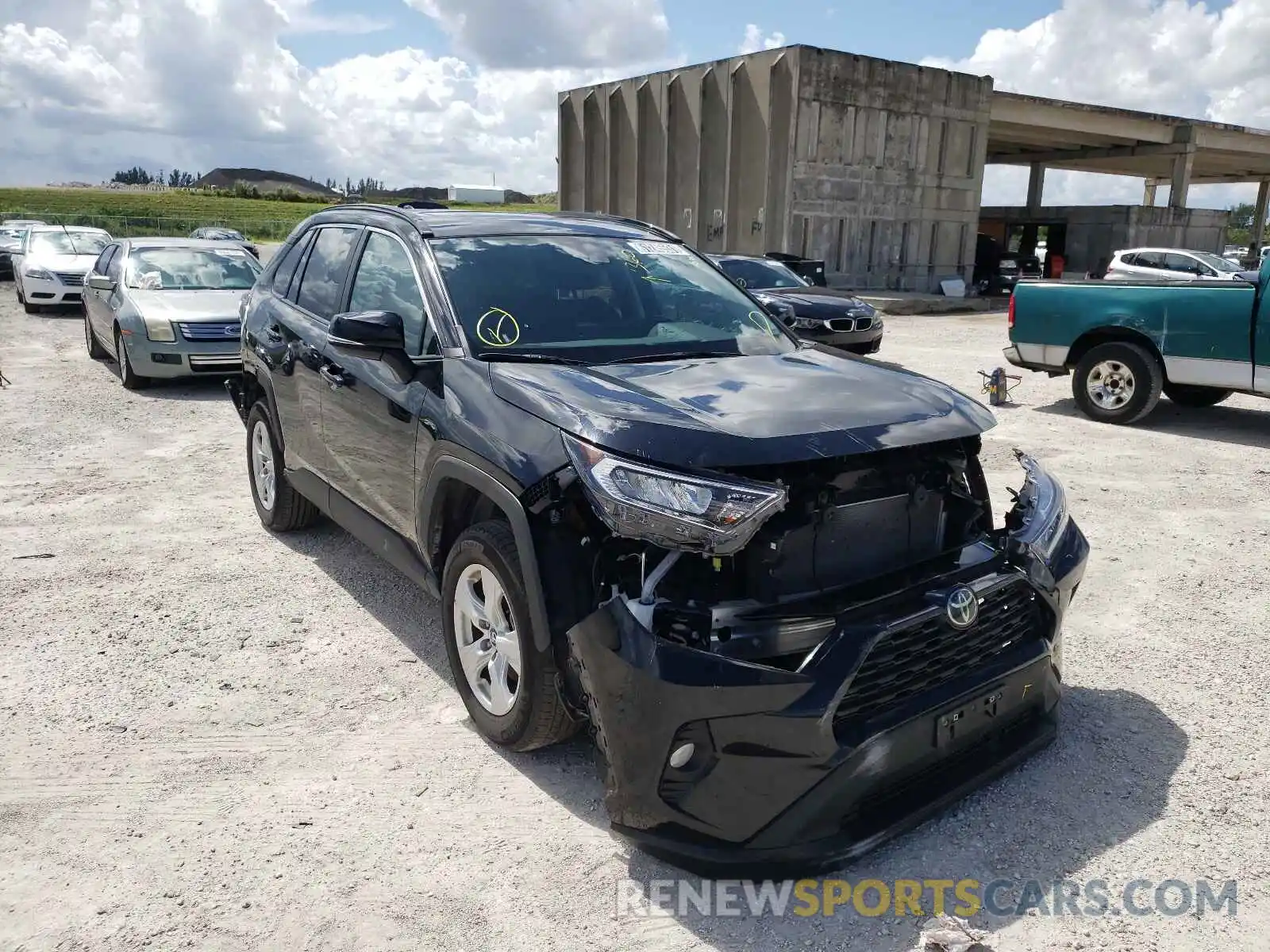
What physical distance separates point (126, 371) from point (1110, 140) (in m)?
37.8

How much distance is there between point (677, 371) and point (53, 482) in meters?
5.62

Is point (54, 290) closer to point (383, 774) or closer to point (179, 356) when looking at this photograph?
point (179, 356)

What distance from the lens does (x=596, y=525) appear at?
Result: 2900mm

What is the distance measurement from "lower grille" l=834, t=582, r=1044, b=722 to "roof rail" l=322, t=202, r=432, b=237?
2.55 meters

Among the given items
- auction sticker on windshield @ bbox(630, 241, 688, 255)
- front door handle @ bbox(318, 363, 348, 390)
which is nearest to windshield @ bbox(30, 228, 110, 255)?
front door handle @ bbox(318, 363, 348, 390)

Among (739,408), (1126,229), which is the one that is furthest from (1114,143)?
(739,408)

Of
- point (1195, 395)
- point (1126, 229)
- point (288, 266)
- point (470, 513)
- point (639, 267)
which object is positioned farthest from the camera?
point (1126, 229)

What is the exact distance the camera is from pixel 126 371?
35.9 ft

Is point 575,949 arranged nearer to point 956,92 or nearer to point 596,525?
point 596,525

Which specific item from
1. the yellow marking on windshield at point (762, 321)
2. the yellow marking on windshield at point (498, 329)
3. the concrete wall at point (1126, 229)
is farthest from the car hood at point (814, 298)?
the concrete wall at point (1126, 229)

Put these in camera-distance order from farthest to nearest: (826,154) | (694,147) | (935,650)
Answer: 1. (694,147)
2. (826,154)
3. (935,650)

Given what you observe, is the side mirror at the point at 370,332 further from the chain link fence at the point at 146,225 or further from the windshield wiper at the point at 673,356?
the chain link fence at the point at 146,225

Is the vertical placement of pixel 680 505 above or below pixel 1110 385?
above

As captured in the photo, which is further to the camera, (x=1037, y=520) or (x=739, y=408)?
(x=1037, y=520)
